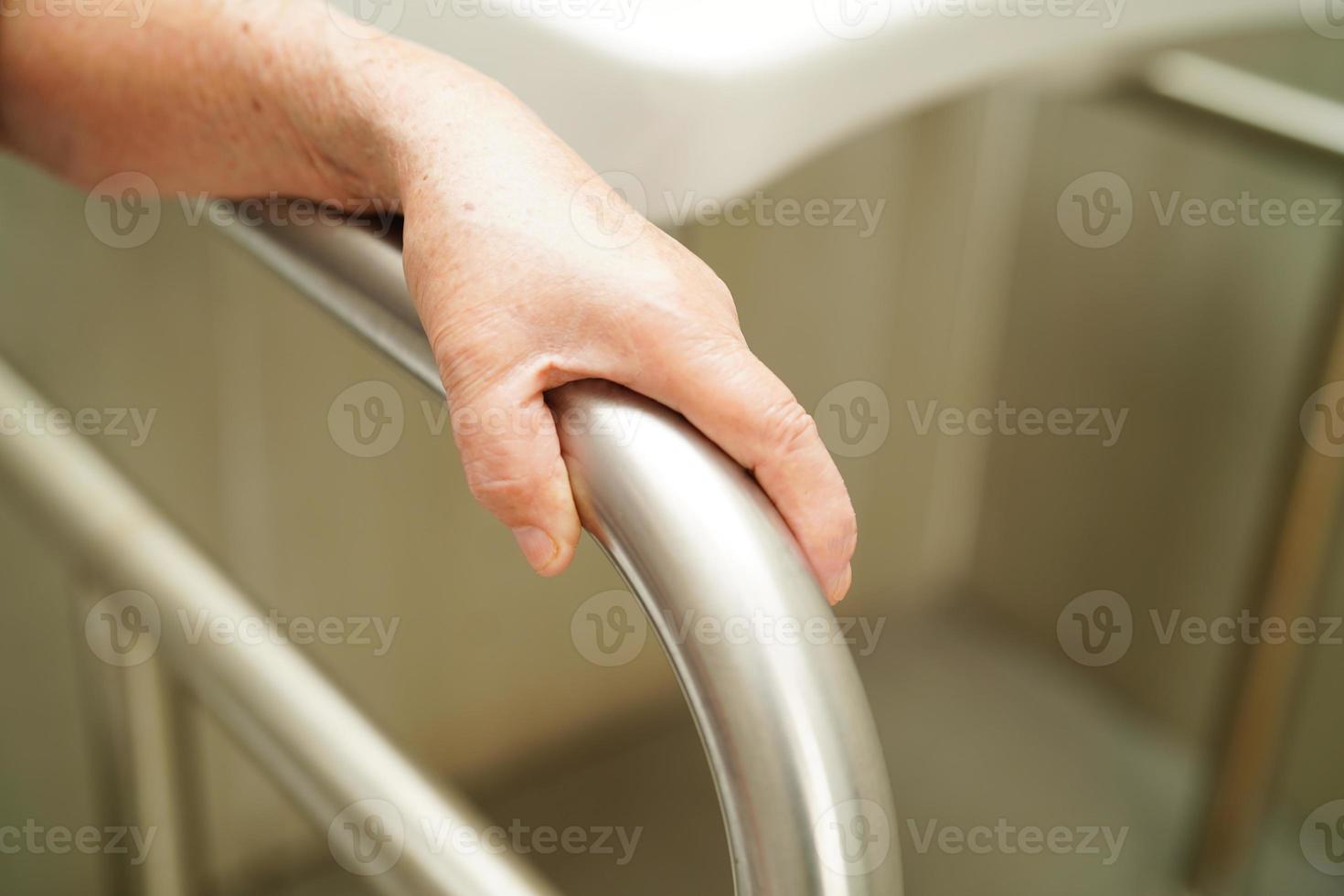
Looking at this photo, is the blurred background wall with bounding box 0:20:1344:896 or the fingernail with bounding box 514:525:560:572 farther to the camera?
the blurred background wall with bounding box 0:20:1344:896

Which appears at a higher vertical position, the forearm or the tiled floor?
the forearm

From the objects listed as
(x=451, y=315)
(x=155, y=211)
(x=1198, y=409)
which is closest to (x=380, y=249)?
(x=451, y=315)

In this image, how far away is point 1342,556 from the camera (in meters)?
0.99

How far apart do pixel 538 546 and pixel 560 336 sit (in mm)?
45

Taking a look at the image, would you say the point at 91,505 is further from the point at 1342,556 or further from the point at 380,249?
the point at 1342,556

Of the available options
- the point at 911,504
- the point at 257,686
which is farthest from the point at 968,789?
the point at 257,686

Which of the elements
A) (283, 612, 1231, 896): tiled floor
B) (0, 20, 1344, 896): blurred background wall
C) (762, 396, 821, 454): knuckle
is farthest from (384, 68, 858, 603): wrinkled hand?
(283, 612, 1231, 896): tiled floor

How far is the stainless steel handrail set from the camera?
0.75 feet

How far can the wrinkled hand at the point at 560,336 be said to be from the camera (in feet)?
0.87

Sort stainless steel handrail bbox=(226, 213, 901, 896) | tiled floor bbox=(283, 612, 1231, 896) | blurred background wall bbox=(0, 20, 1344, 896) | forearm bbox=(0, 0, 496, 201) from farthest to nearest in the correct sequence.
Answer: tiled floor bbox=(283, 612, 1231, 896), blurred background wall bbox=(0, 20, 1344, 896), forearm bbox=(0, 0, 496, 201), stainless steel handrail bbox=(226, 213, 901, 896)

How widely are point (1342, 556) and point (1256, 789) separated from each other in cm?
19

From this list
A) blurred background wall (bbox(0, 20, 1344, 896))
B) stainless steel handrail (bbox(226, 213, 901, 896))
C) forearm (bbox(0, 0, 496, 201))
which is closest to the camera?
stainless steel handrail (bbox(226, 213, 901, 896))

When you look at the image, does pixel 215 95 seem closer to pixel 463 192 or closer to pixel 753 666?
pixel 463 192

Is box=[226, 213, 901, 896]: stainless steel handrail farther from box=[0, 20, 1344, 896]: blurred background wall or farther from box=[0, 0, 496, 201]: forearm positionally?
box=[0, 20, 1344, 896]: blurred background wall
